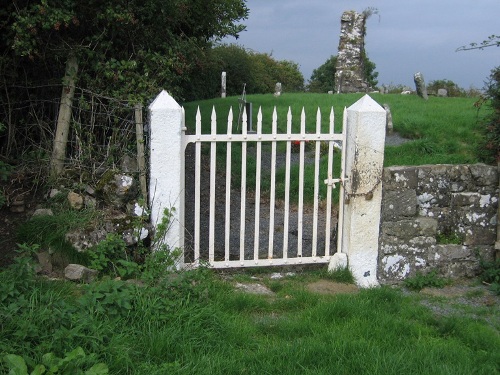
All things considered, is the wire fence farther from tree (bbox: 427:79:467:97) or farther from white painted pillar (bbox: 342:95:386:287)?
tree (bbox: 427:79:467:97)

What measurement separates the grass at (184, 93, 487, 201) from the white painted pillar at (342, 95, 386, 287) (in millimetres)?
1535

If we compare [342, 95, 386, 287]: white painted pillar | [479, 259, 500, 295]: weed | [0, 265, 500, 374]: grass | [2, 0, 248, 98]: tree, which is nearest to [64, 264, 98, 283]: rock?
[0, 265, 500, 374]: grass

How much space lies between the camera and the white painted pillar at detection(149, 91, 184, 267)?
19.1ft

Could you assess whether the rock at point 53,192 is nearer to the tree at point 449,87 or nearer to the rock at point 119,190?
the rock at point 119,190

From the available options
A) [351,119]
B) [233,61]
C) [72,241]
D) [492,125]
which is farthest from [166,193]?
[233,61]

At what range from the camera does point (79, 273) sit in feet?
17.6

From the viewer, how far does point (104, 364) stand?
3.68 m

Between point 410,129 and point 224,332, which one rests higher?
point 410,129

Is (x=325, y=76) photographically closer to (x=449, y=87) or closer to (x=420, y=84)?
(x=449, y=87)

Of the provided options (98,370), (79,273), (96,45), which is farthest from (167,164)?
(98,370)

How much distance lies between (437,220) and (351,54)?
1793 centimetres

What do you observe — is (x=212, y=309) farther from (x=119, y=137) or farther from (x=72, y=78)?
(x=72, y=78)

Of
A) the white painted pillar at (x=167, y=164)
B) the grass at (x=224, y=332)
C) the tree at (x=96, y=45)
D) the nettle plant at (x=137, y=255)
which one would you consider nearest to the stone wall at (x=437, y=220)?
the grass at (x=224, y=332)

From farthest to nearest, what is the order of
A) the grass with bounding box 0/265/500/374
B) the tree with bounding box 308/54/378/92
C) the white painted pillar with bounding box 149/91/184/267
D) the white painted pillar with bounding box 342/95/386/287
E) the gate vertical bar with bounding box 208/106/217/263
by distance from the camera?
the tree with bounding box 308/54/378/92, the white painted pillar with bounding box 342/95/386/287, the gate vertical bar with bounding box 208/106/217/263, the white painted pillar with bounding box 149/91/184/267, the grass with bounding box 0/265/500/374
